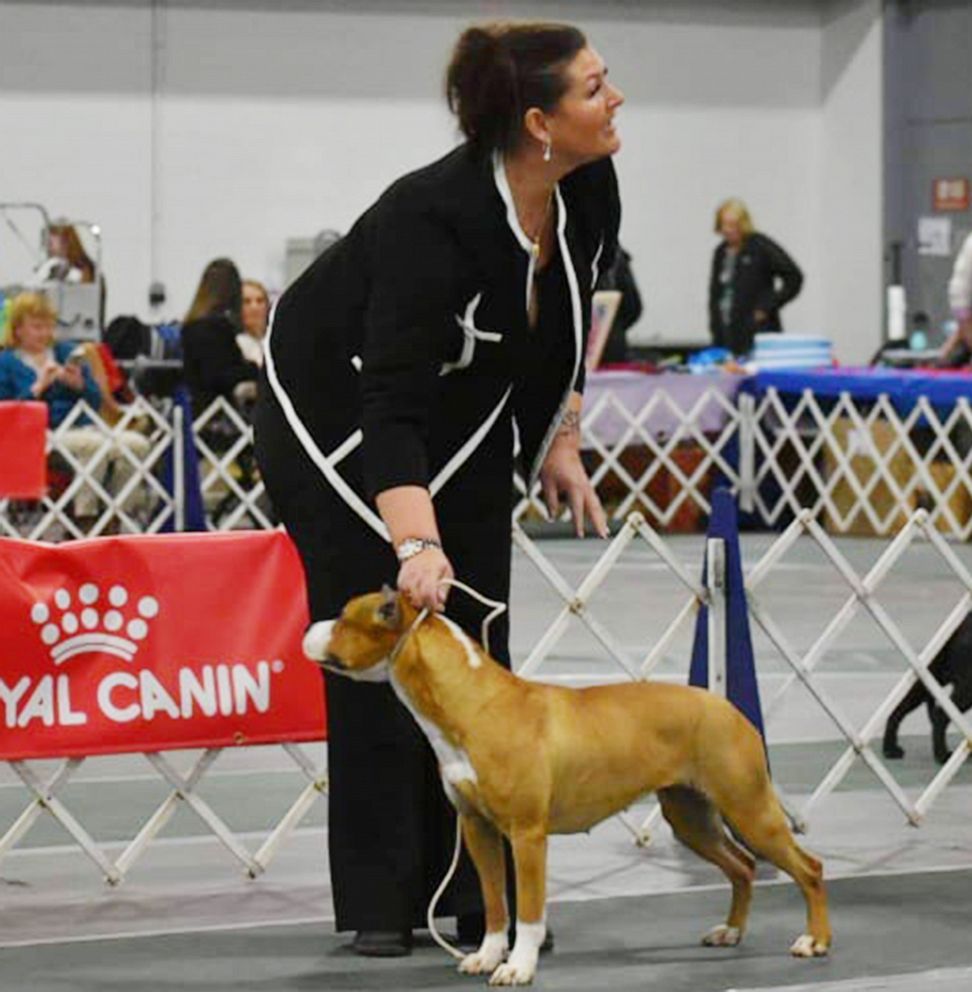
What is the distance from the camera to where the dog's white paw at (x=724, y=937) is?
3.37 meters

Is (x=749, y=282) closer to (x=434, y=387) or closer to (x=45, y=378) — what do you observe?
(x=45, y=378)

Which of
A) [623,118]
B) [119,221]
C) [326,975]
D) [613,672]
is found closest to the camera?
[326,975]

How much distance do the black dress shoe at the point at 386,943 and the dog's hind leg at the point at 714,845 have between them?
1.24 feet

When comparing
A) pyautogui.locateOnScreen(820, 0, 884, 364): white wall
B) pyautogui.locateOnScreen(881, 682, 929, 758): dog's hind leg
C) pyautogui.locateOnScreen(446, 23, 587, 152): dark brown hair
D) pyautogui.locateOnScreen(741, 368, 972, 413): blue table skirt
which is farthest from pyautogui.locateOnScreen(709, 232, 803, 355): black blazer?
pyautogui.locateOnScreen(446, 23, 587, 152): dark brown hair

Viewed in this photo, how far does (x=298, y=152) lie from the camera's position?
14.1m

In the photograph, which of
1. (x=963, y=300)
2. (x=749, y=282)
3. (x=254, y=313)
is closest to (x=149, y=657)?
(x=963, y=300)

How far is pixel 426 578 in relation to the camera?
297cm

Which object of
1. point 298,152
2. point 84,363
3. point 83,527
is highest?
point 298,152

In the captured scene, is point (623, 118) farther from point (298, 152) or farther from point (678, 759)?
point (678, 759)

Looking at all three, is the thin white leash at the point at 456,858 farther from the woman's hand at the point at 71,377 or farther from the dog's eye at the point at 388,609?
the woman's hand at the point at 71,377

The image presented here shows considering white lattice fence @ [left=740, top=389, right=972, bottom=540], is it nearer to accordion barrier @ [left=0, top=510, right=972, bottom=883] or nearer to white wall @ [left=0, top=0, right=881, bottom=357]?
white wall @ [left=0, top=0, right=881, bottom=357]

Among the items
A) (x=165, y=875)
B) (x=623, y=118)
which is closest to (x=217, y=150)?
(x=623, y=118)

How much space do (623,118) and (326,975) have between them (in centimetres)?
1190

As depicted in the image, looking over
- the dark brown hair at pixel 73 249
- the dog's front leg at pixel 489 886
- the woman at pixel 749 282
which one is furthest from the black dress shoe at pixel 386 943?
the woman at pixel 749 282
